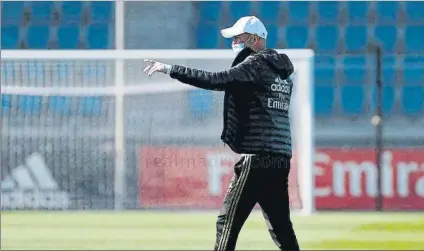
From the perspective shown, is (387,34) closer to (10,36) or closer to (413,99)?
(413,99)

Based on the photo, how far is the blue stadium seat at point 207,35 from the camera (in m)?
13.8

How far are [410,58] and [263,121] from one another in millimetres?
10462

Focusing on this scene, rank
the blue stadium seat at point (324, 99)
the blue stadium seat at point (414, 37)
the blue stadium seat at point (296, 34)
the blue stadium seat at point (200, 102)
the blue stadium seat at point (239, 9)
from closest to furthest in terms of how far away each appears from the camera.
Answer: the blue stadium seat at point (200, 102) < the blue stadium seat at point (324, 99) < the blue stadium seat at point (239, 9) < the blue stadium seat at point (414, 37) < the blue stadium seat at point (296, 34)

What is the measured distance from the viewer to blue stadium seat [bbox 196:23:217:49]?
45.3ft

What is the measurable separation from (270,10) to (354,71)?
4.83 feet

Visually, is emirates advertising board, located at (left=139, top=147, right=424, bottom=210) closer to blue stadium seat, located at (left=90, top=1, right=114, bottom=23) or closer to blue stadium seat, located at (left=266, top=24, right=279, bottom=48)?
blue stadium seat, located at (left=266, top=24, right=279, bottom=48)

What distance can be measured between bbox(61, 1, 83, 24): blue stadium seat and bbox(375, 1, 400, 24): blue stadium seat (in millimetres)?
4190

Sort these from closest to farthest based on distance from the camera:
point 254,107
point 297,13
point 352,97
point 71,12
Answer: point 254,107, point 352,97, point 71,12, point 297,13

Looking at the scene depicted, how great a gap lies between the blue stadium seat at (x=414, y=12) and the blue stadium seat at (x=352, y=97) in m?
1.30

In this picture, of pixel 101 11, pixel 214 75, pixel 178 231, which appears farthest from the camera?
pixel 101 11

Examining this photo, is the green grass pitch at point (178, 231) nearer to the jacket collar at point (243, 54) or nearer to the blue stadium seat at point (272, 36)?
the jacket collar at point (243, 54)

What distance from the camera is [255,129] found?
3.78 m

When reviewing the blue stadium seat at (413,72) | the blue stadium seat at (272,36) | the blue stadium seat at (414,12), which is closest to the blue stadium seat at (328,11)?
the blue stadium seat at (272,36)

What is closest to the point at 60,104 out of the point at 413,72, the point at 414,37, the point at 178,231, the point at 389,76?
the point at 178,231
